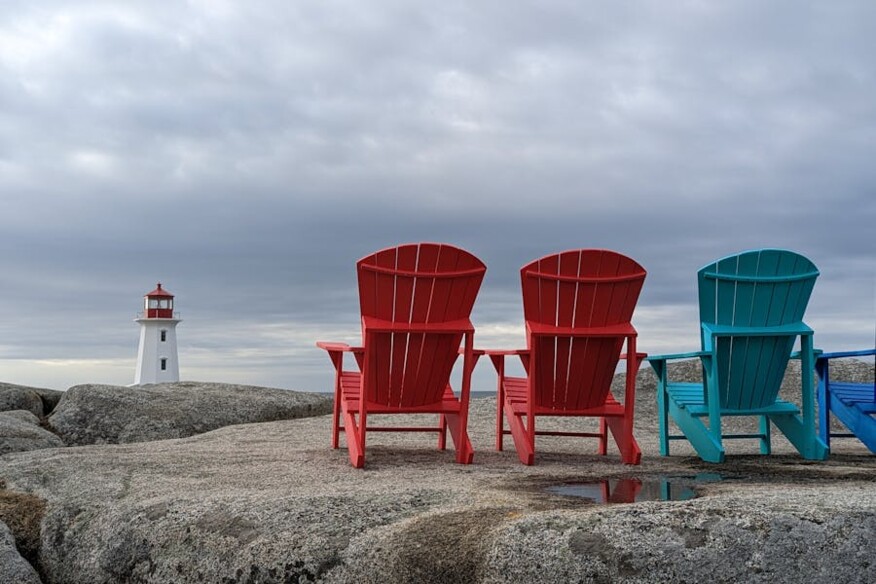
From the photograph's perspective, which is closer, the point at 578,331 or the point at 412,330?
the point at 412,330

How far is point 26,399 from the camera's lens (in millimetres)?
10930

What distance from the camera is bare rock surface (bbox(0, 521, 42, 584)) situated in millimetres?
4457

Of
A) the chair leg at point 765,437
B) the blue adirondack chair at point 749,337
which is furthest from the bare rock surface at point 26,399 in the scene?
the chair leg at point 765,437

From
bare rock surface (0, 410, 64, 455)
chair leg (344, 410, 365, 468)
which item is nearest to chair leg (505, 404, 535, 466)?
chair leg (344, 410, 365, 468)

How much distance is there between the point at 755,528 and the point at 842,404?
440cm

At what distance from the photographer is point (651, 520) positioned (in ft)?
11.7

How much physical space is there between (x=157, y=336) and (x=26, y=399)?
48.9 ft

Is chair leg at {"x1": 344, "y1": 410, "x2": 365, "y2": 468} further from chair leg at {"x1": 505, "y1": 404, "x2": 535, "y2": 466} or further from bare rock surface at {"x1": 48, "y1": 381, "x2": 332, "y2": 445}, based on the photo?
bare rock surface at {"x1": 48, "y1": 381, "x2": 332, "y2": 445}

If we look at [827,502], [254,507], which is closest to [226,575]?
[254,507]

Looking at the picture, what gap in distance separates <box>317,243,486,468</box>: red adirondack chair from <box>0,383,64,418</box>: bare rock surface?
6.43 m

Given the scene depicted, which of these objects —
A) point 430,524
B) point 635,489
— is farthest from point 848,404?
point 430,524

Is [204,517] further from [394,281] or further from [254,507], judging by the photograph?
[394,281]

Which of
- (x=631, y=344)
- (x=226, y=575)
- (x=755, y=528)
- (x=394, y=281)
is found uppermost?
(x=394, y=281)

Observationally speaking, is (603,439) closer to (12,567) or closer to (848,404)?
(848,404)
